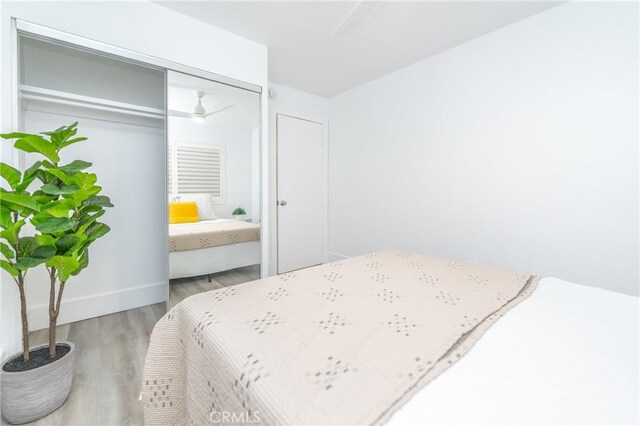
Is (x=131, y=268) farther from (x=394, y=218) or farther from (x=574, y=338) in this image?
(x=574, y=338)

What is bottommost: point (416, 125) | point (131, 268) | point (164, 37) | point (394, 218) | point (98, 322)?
point (98, 322)

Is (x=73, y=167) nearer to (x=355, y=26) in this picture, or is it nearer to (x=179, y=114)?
(x=179, y=114)

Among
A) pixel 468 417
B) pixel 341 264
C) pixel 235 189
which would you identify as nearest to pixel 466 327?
pixel 468 417

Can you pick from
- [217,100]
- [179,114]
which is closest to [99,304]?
[179,114]

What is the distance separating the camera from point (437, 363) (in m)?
0.76

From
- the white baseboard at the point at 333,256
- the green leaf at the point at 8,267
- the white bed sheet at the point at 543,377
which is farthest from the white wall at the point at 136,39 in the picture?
the white bed sheet at the point at 543,377

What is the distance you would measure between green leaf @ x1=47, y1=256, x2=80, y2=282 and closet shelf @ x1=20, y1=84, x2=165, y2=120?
1.30 metres

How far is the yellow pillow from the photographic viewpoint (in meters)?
2.40

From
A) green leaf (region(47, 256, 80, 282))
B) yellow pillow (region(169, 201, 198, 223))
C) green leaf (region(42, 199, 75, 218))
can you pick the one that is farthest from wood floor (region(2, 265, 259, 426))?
green leaf (region(42, 199, 75, 218))

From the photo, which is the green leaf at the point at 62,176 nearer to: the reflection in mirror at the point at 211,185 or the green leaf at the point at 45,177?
the green leaf at the point at 45,177

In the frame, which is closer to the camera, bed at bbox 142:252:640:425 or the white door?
bed at bbox 142:252:640:425

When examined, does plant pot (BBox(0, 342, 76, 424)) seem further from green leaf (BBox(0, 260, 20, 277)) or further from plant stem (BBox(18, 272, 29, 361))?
green leaf (BBox(0, 260, 20, 277))

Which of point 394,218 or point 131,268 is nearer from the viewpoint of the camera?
point 131,268

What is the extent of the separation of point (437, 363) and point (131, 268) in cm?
286
